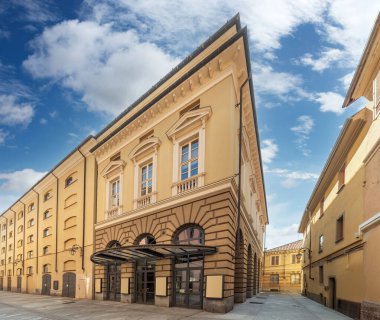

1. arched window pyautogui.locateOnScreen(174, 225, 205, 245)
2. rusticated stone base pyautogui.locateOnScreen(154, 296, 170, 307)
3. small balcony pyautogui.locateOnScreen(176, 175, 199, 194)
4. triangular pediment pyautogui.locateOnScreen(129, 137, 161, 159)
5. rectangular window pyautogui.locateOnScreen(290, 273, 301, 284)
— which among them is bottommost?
Answer: rectangular window pyautogui.locateOnScreen(290, 273, 301, 284)

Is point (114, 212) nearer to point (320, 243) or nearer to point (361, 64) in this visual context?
point (320, 243)

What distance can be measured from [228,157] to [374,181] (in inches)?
225

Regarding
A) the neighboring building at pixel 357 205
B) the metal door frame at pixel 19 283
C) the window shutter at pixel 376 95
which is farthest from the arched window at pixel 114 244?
the metal door frame at pixel 19 283

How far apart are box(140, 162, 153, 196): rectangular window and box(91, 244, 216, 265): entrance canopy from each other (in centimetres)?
372

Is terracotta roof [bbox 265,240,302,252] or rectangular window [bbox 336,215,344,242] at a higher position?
rectangular window [bbox 336,215,344,242]

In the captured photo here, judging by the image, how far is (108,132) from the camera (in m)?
22.9

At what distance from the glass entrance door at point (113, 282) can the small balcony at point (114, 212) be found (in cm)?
319

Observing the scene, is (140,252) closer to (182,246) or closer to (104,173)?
(182,246)

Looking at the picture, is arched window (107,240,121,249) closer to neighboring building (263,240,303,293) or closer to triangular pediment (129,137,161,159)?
triangular pediment (129,137,161,159)

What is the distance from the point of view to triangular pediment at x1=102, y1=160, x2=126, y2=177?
2043cm

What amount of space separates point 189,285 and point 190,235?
2.24 meters

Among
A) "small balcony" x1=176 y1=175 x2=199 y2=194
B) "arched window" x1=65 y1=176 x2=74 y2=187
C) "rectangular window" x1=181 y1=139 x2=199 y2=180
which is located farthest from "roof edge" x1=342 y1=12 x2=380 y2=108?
"arched window" x1=65 y1=176 x2=74 y2=187

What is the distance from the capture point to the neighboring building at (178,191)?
535 inches

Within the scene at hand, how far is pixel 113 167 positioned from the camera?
69.7ft
